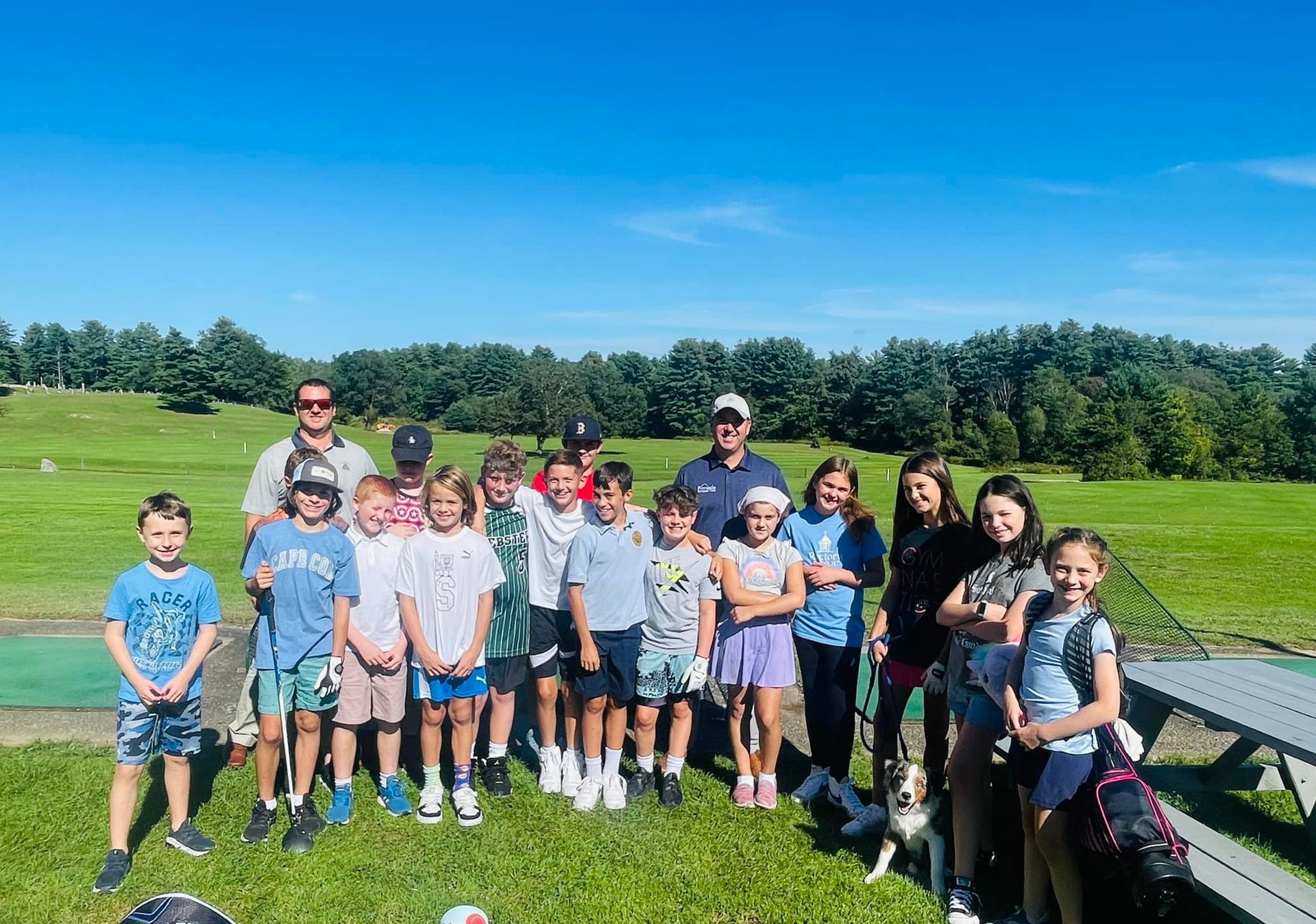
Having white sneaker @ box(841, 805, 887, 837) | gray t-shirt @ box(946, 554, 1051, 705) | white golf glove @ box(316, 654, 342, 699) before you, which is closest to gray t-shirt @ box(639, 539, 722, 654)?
white sneaker @ box(841, 805, 887, 837)

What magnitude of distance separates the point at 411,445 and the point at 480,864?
2385mm

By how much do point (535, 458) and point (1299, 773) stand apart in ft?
135

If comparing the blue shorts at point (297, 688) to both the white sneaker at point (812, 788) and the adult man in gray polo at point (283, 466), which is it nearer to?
the adult man in gray polo at point (283, 466)

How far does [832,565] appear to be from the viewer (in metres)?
4.76

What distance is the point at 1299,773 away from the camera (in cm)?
427

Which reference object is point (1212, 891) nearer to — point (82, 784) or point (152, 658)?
point (152, 658)

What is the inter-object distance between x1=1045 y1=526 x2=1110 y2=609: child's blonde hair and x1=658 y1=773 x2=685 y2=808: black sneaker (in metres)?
2.37

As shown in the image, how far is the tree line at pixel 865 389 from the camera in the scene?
51688mm

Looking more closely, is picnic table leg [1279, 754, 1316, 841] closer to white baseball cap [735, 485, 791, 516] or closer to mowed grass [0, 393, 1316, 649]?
white baseball cap [735, 485, 791, 516]

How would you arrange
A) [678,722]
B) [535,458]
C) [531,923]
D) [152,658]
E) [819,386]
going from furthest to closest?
[819,386] → [535,458] → [678,722] → [152,658] → [531,923]

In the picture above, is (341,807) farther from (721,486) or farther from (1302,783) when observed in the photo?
(1302,783)

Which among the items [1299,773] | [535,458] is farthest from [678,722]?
[535,458]

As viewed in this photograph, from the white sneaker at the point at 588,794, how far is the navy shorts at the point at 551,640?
1.87 ft

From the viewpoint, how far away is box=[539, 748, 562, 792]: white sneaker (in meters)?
4.82
